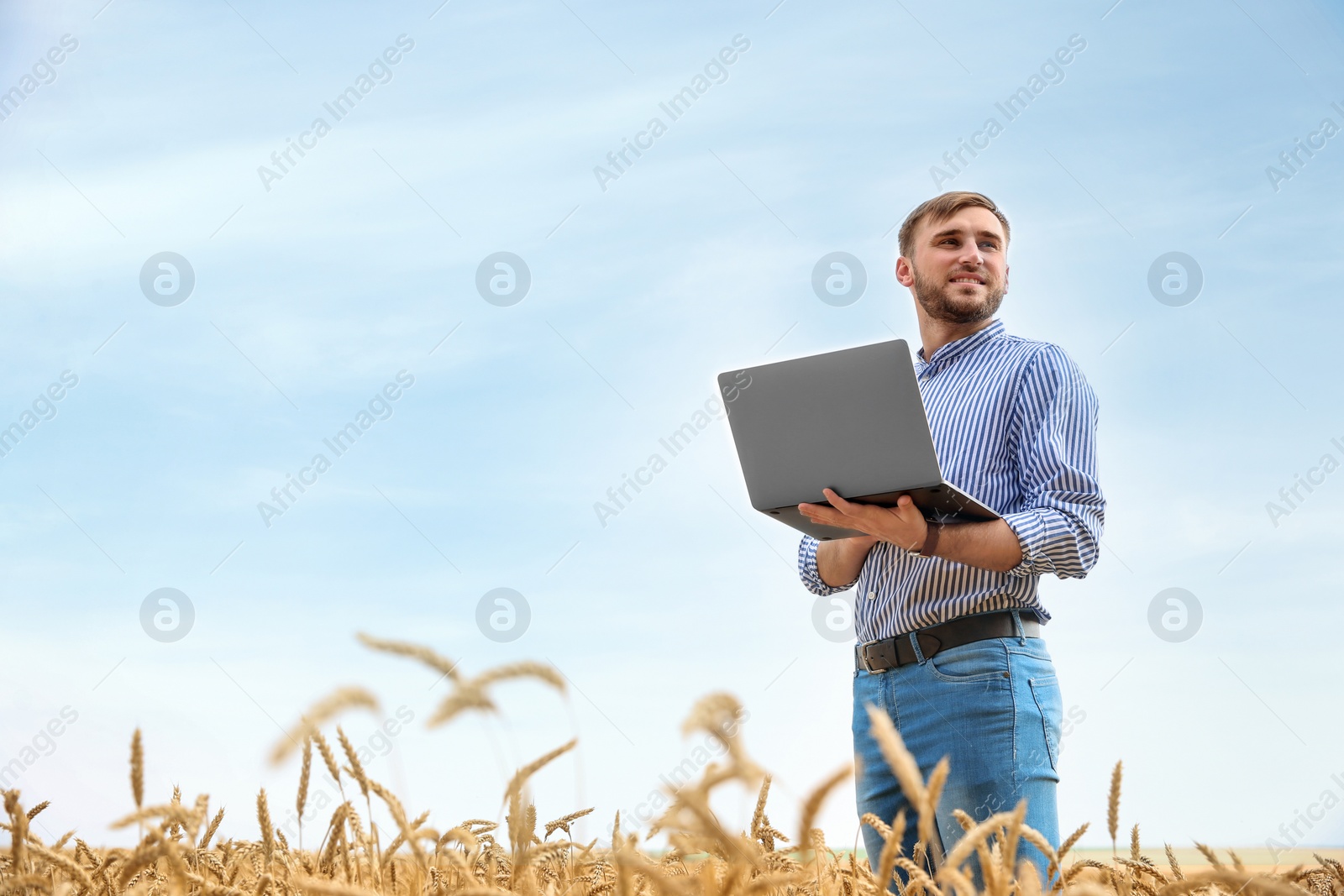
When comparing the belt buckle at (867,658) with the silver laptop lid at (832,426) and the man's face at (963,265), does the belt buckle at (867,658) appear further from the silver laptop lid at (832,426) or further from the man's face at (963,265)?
the man's face at (963,265)

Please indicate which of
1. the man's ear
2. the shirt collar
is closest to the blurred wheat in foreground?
the shirt collar

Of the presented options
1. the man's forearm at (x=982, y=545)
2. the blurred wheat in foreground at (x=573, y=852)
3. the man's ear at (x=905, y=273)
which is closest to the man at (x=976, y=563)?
the man's forearm at (x=982, y=545)

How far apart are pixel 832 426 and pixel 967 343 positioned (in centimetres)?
98

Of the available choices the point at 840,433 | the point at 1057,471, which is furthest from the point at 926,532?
the point at 1057,471

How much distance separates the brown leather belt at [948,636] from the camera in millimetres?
2775

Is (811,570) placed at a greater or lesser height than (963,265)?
lesser

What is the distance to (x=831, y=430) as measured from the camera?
262cm

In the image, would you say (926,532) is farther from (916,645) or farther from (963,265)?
(963,265)

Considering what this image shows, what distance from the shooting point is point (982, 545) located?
2668 millimetres

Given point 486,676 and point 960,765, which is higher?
point 486,676

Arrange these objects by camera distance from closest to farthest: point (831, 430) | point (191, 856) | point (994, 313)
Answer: point (191, 856)
point (831, 430)
point (994, 313)

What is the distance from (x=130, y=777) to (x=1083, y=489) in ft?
7.70

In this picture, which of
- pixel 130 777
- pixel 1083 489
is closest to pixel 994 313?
pixel 1083 489

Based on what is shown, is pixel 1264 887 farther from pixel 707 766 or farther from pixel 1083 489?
pixel 1083 489
